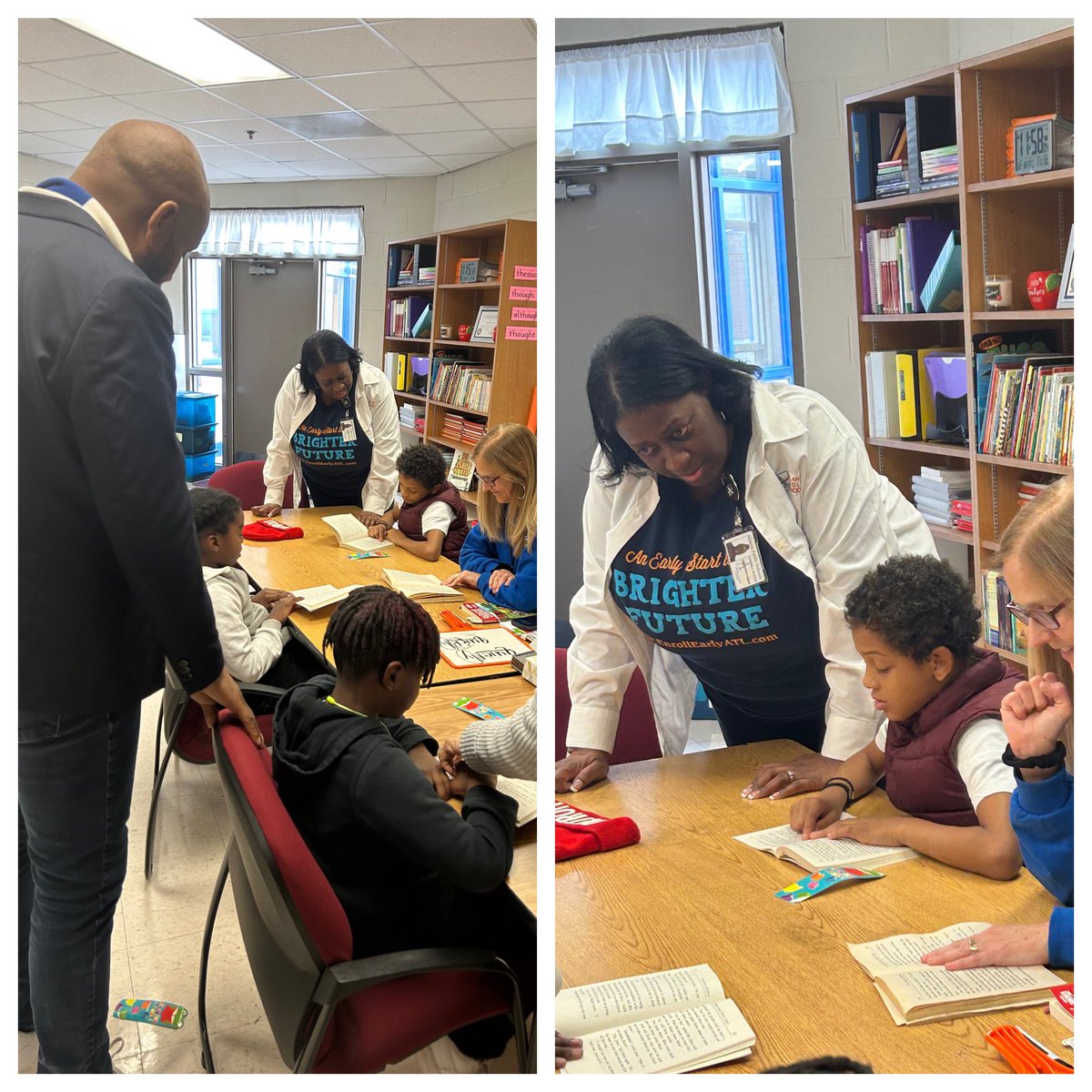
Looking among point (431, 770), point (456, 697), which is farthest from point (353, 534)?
point (431, 770)

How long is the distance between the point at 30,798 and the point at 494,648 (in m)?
0.82

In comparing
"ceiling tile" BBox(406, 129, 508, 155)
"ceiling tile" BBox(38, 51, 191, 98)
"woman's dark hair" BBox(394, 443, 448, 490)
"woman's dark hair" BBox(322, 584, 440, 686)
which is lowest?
"woman's dark hair" BBox(322, 584, 440, 686)

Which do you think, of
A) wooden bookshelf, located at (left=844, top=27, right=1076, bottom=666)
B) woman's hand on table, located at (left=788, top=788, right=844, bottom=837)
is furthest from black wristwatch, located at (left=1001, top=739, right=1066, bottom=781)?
woman's hand on table, located at (left=788, top=788, right=844, bottom=837)

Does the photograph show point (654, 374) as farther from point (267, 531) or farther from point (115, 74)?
point (115, 74)

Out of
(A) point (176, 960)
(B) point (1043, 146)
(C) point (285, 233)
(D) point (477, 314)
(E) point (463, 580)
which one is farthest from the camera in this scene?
(E) point (463, 580)

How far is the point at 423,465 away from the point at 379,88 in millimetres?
625

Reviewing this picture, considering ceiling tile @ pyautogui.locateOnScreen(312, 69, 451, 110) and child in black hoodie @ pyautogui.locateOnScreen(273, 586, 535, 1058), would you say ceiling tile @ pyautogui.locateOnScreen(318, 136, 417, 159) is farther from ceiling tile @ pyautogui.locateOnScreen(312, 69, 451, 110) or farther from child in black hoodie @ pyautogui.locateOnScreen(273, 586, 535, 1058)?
child in black hoodie @ pyautogui.locateOnScreen(273, 586, 535, 1058)

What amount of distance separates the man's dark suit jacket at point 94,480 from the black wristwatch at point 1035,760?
44.6 inches

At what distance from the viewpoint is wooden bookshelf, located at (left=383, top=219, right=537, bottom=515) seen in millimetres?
1422

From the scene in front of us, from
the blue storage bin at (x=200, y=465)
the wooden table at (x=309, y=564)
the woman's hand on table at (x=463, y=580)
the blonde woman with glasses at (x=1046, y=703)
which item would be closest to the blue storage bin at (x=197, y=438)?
the blue storage bin at (x=200, y=465)

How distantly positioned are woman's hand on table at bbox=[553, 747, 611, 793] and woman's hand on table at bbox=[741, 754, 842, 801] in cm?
23

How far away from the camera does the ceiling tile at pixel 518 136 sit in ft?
4.66

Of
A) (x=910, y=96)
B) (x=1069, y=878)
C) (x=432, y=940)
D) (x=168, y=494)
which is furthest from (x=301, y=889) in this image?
(x=910, y=96)

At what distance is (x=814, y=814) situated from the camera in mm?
1319
